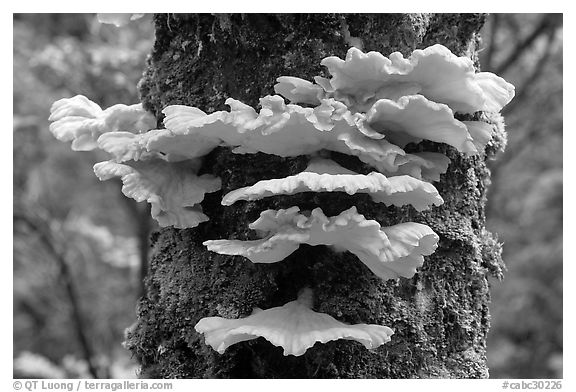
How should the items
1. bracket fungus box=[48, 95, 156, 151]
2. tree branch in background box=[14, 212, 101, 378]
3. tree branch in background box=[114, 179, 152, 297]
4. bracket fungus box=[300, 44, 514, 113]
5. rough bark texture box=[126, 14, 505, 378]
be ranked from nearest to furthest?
bracket fungus box=[300, 44, 514, 113], rough bark texture box=[126, 14, 505, 378], bracket fungus box=[48, 95, 156, 151], tree branch in background box=[114, 179, 152, 297], tree branch in background box=[14, 212, 101, 378]

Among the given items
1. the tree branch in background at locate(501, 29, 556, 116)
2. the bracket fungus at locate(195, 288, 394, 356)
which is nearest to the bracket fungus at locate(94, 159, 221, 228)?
the bracket fungus at locate(195, 288, 394, 356)

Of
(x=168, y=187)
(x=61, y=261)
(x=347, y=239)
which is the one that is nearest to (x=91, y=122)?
(x=168, y=187)

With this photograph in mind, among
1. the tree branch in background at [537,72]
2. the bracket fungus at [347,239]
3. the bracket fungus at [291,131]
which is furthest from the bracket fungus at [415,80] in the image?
the tree branch in background at [537,72]

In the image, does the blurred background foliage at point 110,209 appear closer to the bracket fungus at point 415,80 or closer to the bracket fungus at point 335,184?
the bracket fungus at point 415,80

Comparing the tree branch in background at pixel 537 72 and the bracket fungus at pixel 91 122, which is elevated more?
the tree branch in background at pixel 537 72

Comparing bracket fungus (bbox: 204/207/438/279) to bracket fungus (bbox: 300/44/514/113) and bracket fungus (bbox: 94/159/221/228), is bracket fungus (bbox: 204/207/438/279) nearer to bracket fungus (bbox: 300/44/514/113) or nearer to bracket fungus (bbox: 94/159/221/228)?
bracket fungus (bbox: 94/159/221/228)

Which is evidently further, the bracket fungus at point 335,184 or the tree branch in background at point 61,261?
the tree branch in background at point 61,261
